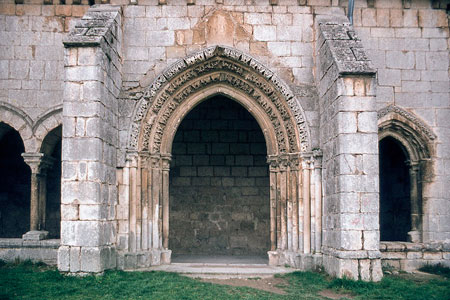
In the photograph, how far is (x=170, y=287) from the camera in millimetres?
7453

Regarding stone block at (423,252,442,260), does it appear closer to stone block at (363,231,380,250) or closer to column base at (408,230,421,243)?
column base at (408,230,421,243)

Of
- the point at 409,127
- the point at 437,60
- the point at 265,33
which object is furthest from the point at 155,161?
the point at 437,60

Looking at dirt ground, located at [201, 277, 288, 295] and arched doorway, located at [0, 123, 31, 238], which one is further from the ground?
arched doorway, located at [0, 123, 31, 238]

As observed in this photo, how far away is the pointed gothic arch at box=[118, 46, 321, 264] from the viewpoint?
927 centimetres

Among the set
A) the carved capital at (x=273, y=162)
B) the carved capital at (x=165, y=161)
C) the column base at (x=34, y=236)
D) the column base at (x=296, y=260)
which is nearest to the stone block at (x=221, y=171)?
the carved capital at (x=273, y=162)

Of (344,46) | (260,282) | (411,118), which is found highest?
(344,46)

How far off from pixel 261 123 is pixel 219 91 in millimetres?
1106

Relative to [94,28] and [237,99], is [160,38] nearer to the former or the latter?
[94,28]

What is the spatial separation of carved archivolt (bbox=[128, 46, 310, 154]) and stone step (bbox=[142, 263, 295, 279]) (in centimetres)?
235

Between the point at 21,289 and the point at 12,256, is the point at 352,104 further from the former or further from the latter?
the point at 12,256

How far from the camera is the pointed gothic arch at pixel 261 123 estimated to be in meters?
9.27

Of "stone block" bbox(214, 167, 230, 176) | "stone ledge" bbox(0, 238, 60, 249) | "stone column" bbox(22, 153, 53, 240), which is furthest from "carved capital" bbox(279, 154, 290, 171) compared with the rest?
"stone column" bbox(22, 153, 53, 240)

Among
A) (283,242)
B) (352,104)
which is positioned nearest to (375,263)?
(283,242)

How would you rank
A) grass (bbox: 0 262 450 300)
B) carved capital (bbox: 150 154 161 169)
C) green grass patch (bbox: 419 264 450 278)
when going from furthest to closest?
carved capital (bbox: 150 154 161 169), green grass patch (bbox: 419 264 450 278), grass (bbox: 0 262 450 300)
